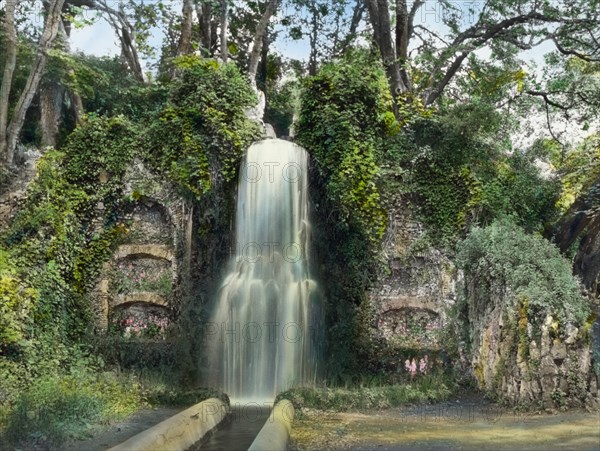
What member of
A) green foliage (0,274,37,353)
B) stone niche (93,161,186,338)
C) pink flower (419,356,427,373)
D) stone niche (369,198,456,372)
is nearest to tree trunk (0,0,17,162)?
stone niche (93,161,186,338)

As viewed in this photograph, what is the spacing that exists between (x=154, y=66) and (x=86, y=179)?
9.15 m

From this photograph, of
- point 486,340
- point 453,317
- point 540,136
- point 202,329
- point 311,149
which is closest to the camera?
point 486,340

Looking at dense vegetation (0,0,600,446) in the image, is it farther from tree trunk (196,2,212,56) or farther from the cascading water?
tree trunk (196,2,212,56)

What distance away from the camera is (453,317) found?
12391mm

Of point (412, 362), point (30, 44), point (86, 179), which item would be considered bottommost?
point (412, 362)

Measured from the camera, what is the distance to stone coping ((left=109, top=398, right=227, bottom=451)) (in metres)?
6.58

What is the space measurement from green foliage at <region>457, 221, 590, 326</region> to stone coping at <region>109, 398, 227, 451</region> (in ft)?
14.7

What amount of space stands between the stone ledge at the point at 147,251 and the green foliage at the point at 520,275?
621 cm

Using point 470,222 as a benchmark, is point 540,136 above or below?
above

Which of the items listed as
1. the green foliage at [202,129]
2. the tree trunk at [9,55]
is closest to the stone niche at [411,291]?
the green foliage at [202,129]

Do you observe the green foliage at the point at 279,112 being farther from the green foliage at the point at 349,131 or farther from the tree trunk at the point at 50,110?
the green foliage at the point at 349,131

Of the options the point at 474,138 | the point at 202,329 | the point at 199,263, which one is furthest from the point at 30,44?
the point at 474,138

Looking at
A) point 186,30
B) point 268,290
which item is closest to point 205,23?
point 186,30

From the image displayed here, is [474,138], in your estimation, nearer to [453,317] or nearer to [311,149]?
[311,149]
